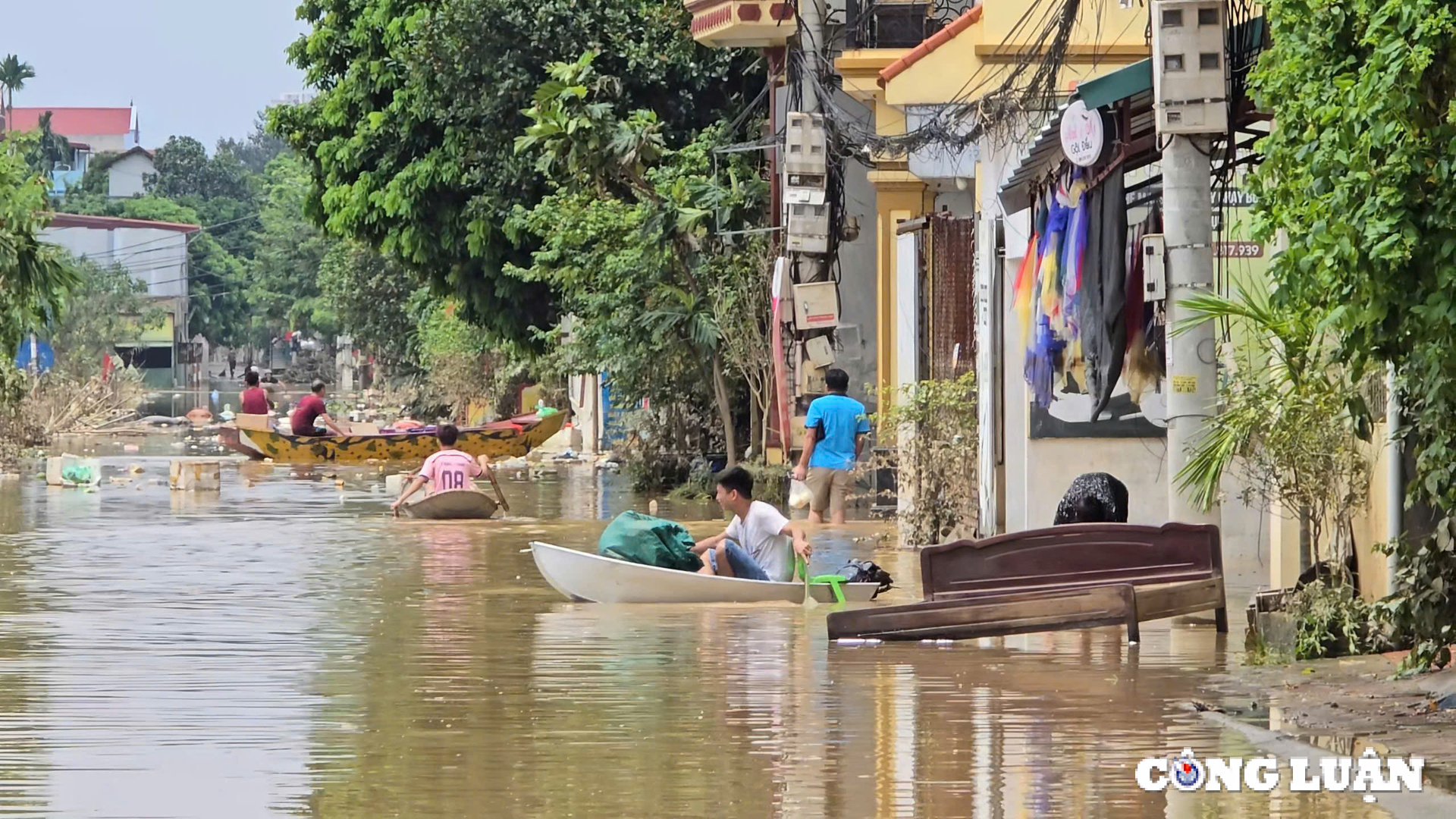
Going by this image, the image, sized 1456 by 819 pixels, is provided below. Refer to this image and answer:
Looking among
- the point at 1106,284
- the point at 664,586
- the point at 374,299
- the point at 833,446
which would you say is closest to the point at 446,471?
the point at 833,446

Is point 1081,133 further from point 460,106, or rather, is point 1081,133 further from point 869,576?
A: point 460,106

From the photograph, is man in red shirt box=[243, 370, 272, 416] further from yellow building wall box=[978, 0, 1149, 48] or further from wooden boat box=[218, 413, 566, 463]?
yellow building wall box=[978, 0, 1149, 48]

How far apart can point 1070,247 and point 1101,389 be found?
1.09 m

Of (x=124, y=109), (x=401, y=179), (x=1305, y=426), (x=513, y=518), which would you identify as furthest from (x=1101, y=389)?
(x=124, y=109)

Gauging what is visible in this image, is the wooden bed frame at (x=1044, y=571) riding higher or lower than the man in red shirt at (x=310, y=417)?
lower

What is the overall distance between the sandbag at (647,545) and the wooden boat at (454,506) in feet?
29.5

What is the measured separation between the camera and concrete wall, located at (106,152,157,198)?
123875mm

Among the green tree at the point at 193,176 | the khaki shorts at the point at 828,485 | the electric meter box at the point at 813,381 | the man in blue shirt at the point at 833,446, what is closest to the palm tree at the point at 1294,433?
the man in blue shirt at the point at 833,446

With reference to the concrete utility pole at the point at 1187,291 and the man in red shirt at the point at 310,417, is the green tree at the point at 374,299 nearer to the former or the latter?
the man in red shirt at the point at 310,417

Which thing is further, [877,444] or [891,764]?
[877,444]

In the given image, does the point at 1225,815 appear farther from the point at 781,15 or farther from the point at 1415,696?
the point at 781,15

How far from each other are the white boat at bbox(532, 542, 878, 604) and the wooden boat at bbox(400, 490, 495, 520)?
8903mm

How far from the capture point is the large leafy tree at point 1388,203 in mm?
9312

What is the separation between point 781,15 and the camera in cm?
2817
